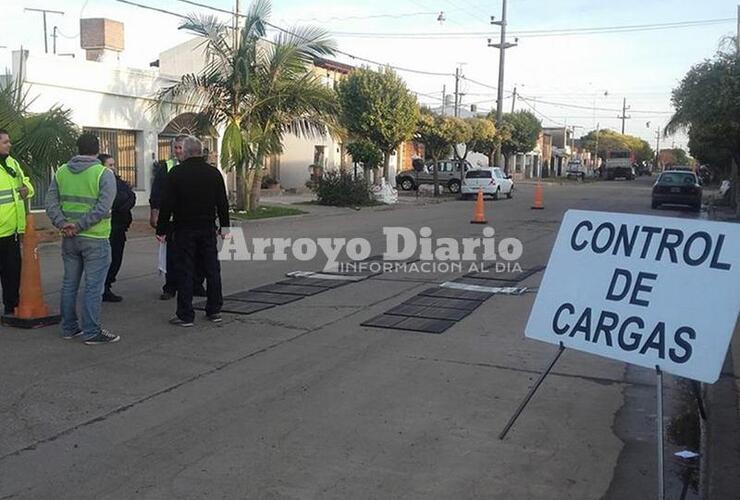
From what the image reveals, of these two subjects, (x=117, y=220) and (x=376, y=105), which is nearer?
(x=117, y=220)

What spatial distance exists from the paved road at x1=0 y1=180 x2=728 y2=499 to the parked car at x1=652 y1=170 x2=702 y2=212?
2147cm

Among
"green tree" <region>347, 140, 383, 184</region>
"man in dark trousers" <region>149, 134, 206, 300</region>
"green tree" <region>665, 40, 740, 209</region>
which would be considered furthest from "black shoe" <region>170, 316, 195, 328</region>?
"green tree" <region>347, 140, 383, 184</region>

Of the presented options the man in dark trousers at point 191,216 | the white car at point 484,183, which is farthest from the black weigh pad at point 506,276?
the white car at point 484,183

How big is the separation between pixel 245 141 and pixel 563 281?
16.4 m

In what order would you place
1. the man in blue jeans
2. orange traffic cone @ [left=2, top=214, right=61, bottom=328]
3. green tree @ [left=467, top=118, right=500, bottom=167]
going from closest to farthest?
the man in blue jeans → orange traffic cone @ [left=2, top=214, right=61, bottom=328] → green tree @ [left=467, top=118, right=500, bottom=167]

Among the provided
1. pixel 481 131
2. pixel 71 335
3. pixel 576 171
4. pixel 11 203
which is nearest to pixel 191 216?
pixel 71 335

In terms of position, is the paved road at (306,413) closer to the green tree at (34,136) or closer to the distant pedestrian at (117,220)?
the distant pedestrian at (117,220)

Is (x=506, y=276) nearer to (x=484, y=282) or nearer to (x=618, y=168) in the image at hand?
(x=484, y=282)

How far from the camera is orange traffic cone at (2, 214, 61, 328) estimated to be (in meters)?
7.48

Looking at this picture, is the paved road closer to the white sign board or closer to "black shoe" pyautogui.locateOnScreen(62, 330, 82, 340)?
"black shoe" pyautogui.locateOnScreen(62, 330, 82, 340)

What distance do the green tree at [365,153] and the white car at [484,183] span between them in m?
6.80

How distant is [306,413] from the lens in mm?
5297

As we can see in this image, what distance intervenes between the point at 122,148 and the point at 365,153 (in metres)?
10.3

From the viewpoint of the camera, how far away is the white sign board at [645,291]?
399cm
